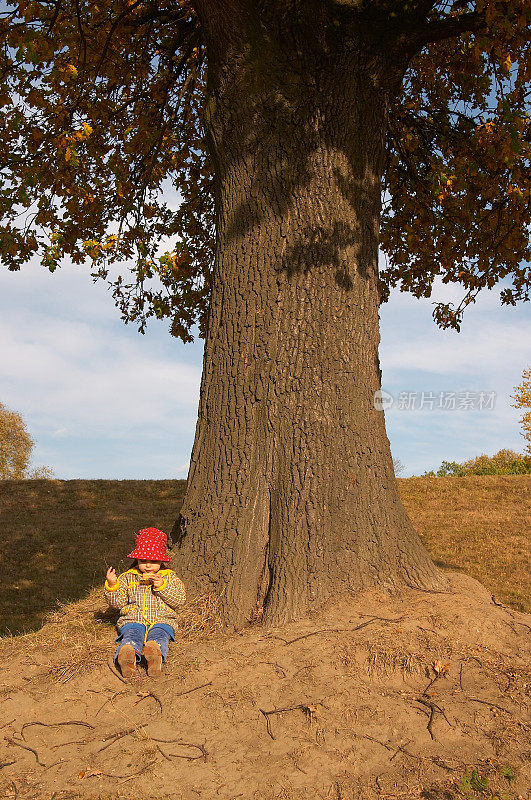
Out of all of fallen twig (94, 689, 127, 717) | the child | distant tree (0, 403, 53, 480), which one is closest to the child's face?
the child

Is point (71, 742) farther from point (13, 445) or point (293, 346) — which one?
point (13, 445)

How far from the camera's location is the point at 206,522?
17.7ft

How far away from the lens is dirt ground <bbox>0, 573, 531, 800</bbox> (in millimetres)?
3637

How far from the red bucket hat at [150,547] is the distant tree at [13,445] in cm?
2996

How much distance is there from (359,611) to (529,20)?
17.7 feet

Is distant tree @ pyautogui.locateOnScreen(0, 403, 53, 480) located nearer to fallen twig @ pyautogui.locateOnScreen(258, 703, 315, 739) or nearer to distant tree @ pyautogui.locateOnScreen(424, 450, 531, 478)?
distant tree @ pyautogui.locateOnScreen(424, 450, 531, 478)

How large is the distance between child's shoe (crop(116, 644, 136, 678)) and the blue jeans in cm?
5

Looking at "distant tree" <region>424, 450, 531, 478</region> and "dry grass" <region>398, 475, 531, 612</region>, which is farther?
"distant tree" <region>424, 450, 531, 478</region>

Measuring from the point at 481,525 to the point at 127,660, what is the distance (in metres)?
9.28

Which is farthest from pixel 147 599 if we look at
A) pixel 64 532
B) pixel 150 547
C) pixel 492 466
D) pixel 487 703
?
pixel 492 466

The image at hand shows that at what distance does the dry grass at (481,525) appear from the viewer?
959 centimetres

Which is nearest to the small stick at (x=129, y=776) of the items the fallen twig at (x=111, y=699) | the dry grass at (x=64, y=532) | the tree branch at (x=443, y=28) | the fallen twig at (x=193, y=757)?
the fallen twig at (x=193, y=757)

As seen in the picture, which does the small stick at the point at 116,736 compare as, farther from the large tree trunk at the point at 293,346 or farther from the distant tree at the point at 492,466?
the distant tree at the point at 492,466

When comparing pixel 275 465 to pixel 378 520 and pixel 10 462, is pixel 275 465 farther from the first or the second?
pixel 10 462
